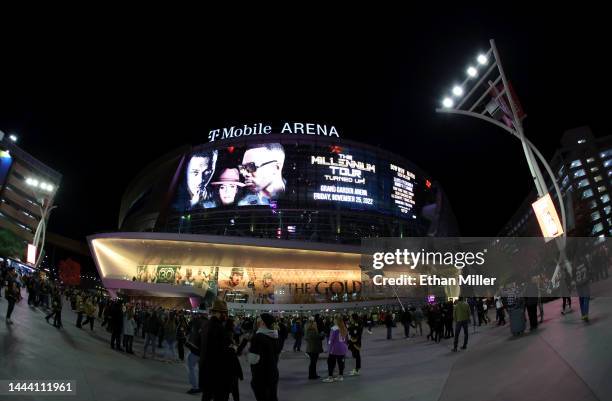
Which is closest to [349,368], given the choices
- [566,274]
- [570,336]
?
[570,336]

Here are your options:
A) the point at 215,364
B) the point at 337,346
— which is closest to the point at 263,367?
the point at 215,364

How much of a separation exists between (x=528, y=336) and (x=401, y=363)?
3686 millimetres

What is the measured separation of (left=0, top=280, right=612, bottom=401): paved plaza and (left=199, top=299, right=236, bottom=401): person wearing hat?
2.56m

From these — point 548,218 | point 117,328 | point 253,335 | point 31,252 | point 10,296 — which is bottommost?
point 117,328

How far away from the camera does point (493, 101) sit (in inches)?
686

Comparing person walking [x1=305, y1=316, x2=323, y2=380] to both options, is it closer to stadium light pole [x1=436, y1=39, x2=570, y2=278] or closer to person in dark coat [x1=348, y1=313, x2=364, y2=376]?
person in dark coat [x1=348, y1=313, x2=364, y2=376]

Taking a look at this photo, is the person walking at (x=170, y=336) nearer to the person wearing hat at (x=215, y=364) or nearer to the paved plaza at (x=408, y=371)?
the paved plaza at (x=408, y=371)

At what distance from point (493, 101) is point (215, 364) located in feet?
53.2

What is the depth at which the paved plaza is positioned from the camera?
634cm

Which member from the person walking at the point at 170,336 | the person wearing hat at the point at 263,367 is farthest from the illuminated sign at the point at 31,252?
the person wearing hat at the point at 263,367

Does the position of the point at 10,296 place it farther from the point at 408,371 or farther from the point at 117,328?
Answer: the point at 408,371

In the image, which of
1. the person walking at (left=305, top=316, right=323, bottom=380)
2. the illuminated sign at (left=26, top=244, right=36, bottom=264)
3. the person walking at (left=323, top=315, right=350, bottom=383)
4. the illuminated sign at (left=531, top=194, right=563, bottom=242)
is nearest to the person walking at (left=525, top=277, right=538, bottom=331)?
the illuminated sign at (left=531, top=194, right=563, bottom=242)

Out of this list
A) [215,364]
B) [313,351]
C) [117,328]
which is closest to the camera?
[215,364]

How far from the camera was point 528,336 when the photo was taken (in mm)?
11180
